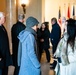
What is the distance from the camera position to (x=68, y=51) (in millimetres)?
4609

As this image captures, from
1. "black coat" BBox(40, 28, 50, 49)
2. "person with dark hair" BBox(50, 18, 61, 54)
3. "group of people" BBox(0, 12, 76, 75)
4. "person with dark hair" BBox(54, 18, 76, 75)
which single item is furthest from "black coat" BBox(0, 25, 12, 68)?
"black coat" BBox(40, 28, 50, 49)

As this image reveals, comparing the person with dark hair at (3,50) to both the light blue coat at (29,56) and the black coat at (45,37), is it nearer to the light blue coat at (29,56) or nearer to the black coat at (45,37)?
the light blue coat at (29,56)

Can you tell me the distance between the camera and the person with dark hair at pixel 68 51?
4590mm

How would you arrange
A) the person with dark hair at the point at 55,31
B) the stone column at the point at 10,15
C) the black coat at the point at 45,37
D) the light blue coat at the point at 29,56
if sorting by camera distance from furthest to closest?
the stone column at the point at 10,15 < the black coat at the point at 45,37 < the person with dark hair at the point at 55,31 < the light blue coat at the point at 29,56

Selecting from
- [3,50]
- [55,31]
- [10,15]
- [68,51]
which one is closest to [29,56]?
[68,51]

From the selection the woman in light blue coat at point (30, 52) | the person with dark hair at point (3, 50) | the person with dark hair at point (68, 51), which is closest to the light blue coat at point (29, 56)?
the woman in light blue coat at point (30, 52)

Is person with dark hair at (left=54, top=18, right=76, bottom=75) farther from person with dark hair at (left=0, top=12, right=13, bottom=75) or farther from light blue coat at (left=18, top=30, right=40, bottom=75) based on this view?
person with dark hair at (left=0, top=12, right=13, bottom=75)

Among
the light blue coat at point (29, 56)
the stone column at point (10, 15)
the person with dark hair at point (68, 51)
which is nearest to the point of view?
the light blue coat at point (29, 56)

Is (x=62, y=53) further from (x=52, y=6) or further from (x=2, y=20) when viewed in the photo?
(x=52, y=6)

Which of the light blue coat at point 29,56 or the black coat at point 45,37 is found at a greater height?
the light blue coat at point 29,56

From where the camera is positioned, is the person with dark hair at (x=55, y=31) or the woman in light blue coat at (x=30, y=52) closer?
the woman in light blue coat at (x=30, y=52)

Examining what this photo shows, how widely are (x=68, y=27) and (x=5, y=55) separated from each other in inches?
50.6

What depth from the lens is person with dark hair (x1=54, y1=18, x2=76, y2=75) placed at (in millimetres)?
4590

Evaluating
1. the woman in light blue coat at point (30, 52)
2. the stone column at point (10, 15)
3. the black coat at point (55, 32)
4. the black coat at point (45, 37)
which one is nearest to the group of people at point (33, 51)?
the woman in light blue coat at point (30, 52)
